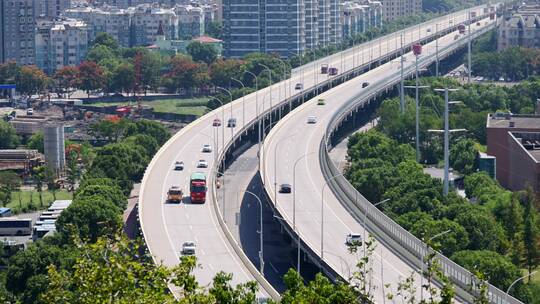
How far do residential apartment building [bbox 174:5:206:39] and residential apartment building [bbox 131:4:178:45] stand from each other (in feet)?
4.99

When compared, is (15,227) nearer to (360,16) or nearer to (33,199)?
(33,199)

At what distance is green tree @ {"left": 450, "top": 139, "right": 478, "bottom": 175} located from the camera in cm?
5572

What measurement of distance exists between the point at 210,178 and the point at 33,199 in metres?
10.7

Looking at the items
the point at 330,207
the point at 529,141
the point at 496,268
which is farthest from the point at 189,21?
the point at 496,268

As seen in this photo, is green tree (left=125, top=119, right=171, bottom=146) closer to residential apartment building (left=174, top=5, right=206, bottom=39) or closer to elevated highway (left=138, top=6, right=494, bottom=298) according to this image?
elevated highway (left=138, top=6, right=494, bottom=298)

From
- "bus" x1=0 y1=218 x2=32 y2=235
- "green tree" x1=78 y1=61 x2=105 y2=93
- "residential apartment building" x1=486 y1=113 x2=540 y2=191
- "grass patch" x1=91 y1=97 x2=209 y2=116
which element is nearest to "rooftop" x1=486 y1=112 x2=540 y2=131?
"residential apartment building" x1=486 y1=113 x2=540 y2=191

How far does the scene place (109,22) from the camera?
125 meters

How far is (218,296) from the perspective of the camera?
1902cm

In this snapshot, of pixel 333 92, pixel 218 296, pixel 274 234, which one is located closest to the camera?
pixel 218 296

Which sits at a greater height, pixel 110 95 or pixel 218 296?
pixel 218 296

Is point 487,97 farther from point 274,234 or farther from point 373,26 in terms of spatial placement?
point 373,26

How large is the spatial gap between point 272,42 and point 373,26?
30680mm

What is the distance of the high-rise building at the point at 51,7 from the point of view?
13138 cm

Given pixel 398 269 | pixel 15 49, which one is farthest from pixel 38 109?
pixel 398 269
